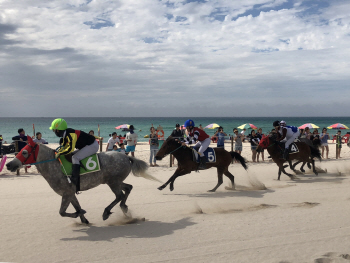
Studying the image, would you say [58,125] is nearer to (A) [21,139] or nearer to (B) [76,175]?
(B) [76,175]

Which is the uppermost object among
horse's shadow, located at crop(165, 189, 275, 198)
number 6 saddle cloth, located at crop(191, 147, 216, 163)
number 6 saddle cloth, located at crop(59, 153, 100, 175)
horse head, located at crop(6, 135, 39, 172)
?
horse head, located at crop(6, 135, 39, 172)

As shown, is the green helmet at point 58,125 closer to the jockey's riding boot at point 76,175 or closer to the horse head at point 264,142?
the jockey's riding boot at point 76,175

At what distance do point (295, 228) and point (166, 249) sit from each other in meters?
2.51

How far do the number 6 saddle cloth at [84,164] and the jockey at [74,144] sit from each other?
0.08 m

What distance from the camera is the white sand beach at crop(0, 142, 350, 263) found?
5270 mm

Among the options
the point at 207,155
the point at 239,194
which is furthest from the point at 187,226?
the point at 207,155

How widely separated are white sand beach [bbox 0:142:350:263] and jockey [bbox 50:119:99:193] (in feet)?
3.80

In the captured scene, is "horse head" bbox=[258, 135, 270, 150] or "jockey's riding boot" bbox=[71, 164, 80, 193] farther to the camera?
"horse head" bbox=[258, 135, 270, 150]

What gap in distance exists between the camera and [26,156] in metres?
6.28

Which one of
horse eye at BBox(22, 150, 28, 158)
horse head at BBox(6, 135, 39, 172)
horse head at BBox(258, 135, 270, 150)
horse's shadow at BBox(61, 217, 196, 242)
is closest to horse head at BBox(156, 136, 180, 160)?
horse's shadow at BBox(61, 217, 196, 242)

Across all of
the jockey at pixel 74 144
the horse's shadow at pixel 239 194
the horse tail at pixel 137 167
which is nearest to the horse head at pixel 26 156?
the jockey at pixel 74 144

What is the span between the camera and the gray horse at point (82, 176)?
6348mm

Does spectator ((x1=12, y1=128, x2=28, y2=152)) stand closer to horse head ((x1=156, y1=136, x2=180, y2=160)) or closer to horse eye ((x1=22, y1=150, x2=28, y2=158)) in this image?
horse head ((x1=156, y1=136, x2=180, y2=160))

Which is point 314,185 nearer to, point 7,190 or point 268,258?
point 268,258
